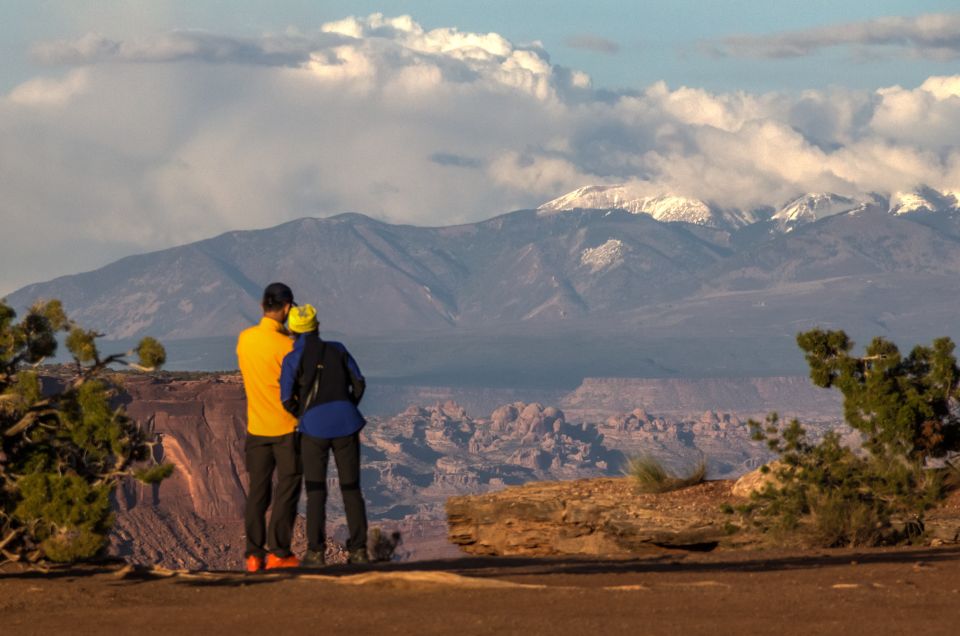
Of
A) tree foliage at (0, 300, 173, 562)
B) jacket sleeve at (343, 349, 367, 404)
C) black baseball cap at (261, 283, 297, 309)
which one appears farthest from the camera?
black baseball cap at (261, 283, 297, 309)

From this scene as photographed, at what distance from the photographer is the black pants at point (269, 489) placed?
51.4 ft

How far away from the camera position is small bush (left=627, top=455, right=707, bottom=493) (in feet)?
77.3

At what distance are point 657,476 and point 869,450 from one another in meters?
2.91

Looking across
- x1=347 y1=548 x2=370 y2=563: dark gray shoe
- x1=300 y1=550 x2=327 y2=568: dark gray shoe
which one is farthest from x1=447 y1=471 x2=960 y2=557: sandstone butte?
x1=300 y1=550 x2=327 y2=568: dark gray shoe

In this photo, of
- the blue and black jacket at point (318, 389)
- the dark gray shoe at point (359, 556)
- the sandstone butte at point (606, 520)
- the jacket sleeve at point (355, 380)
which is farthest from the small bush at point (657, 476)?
the blue and black jacket at point (318, 389)

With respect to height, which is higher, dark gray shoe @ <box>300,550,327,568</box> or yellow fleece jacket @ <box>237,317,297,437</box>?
yellow fleece jacket @ <box>237,317,297,437</box>

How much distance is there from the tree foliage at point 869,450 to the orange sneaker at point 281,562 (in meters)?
6.49

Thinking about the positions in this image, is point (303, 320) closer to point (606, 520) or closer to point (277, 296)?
point (277, 296)

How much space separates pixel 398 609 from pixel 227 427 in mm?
154494

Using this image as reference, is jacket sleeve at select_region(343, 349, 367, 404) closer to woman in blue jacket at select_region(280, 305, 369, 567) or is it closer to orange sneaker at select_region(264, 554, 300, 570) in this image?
woman in blue jacket at select_region(280, 305, 369, 567)

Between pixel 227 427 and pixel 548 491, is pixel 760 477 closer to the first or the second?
pixel 548 491

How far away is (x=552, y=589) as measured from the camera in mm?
13414

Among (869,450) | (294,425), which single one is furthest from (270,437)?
→ (869,450)

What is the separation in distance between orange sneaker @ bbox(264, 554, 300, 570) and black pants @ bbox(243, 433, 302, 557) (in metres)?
0.04
